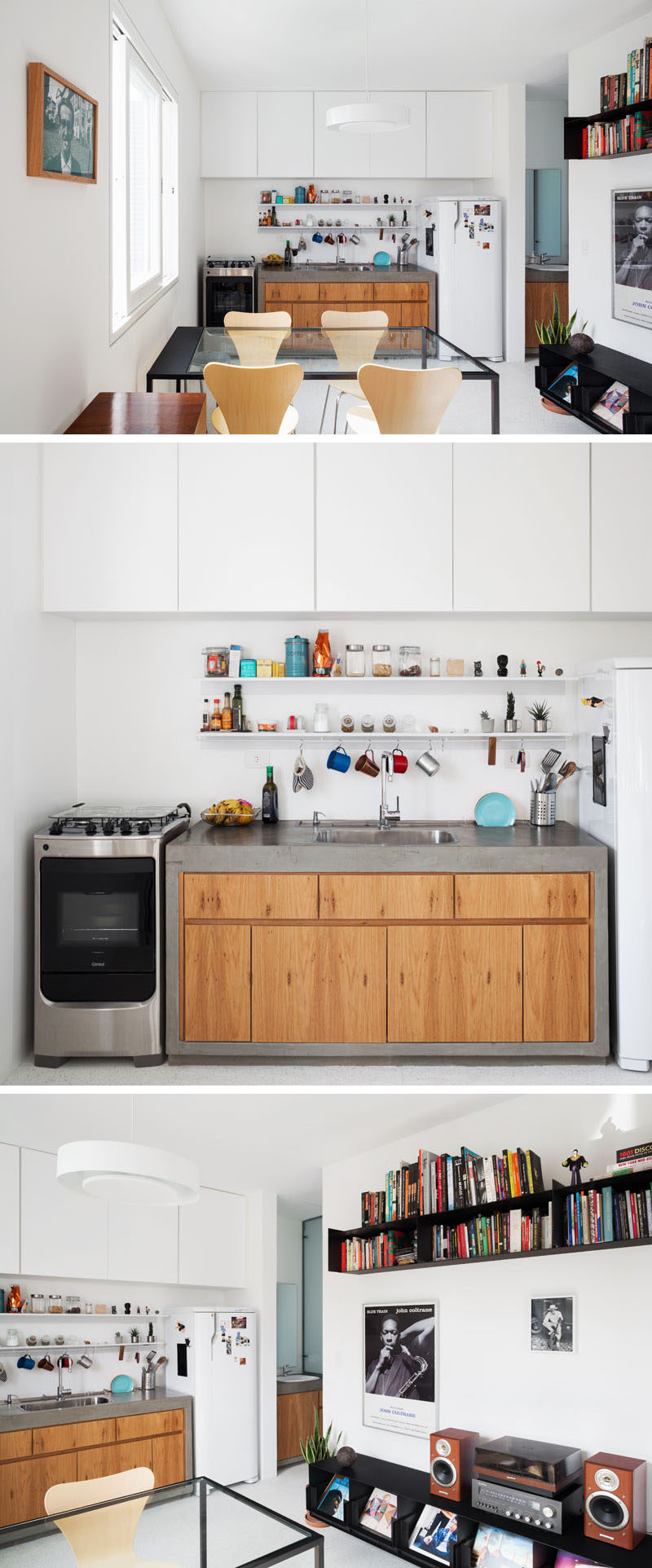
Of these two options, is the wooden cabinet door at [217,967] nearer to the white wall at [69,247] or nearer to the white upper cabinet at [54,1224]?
the white upper cabinet at [54,1224]

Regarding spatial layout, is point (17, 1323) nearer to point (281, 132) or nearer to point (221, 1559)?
point (221, 1559)

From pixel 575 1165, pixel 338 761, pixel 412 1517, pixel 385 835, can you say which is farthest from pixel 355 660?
pixel 412 1517

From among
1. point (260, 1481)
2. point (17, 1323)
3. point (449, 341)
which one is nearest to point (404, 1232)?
point (260, 1481)

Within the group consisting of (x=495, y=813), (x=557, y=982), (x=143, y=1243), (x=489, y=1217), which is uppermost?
(x=495, y=813)

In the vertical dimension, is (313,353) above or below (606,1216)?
above

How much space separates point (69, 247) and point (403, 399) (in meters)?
0.58

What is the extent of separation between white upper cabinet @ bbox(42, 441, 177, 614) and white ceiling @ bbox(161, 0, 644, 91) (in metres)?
1.88

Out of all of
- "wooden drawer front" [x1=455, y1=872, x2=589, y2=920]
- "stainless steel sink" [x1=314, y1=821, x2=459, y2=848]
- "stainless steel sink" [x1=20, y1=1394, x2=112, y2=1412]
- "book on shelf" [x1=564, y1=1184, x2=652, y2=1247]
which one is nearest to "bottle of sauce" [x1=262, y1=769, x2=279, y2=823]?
"stainless steel sink" [x1=314, y1=821, x2=459, y2=848]

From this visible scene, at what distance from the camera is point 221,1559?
279 cm

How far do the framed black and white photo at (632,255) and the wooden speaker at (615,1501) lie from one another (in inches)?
129

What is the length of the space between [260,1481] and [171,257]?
14.1ft

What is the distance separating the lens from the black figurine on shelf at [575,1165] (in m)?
3.13

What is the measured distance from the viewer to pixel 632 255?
1208 millimetres

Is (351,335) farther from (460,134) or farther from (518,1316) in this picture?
(518,1316)
